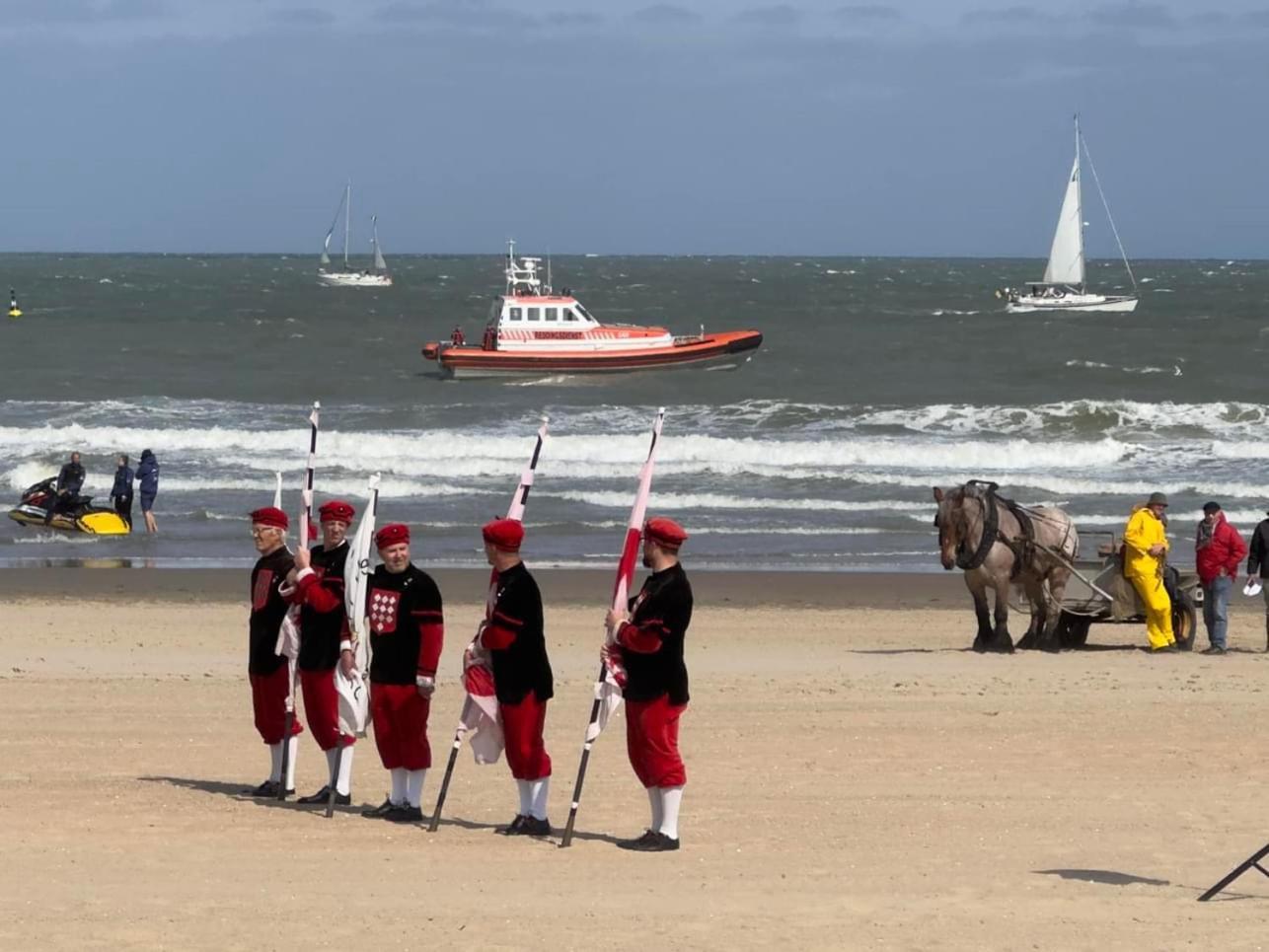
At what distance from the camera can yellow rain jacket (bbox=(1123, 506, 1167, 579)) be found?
47.5ft

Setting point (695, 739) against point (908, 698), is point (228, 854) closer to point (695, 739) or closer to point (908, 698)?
point (695, 739)

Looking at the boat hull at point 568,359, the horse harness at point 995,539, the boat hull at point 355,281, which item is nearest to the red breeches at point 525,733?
the horse harness at point 995,539

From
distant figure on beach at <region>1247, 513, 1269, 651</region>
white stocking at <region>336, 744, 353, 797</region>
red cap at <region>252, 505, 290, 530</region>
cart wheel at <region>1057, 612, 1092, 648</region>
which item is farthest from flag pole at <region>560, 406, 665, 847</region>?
distant figure on beach at <region>1247, 513, 1269, 651</region>

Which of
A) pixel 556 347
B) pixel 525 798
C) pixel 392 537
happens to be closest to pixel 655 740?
pixel 525 798

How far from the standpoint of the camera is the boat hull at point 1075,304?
80.4 metres

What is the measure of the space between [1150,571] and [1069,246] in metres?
67.8

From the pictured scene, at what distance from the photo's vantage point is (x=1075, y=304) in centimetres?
8044

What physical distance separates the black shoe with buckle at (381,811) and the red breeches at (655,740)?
4.42 ft

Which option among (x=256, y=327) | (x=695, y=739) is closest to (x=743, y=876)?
(x=695, y=739)

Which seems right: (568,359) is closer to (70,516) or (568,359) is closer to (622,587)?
(70,516)

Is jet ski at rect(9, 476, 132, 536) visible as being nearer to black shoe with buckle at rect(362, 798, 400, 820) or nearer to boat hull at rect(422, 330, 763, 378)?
black shoe with buckle at rect(362, 798, 400, 820)

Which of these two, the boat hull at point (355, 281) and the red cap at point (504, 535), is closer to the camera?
the red cap at point (504, 535)

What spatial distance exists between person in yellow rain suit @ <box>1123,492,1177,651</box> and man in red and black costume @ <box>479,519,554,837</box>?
7420 mm

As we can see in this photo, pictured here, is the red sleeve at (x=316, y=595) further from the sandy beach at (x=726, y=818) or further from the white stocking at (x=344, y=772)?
the sandy beach at (x=726, y=818)
